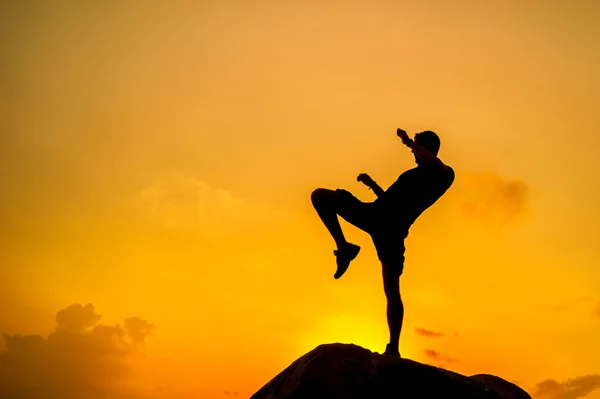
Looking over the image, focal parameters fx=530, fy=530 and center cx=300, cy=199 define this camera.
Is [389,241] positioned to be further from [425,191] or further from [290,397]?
[290,397]

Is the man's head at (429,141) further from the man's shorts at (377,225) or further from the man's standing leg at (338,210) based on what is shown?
the man's standing leg at (338,210)

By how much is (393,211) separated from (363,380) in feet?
8.15

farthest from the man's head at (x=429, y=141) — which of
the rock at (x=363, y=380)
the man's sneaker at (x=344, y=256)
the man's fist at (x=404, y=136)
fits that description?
the rock at (x=363, y=380)

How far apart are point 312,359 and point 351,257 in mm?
1503

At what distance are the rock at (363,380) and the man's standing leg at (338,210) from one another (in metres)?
1.37

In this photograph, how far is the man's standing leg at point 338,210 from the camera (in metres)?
7.43

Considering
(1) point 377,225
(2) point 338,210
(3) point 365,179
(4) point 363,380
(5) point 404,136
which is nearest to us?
(4) point 363,380

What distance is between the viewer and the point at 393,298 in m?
7.73

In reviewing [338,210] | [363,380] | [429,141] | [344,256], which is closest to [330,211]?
[338,210]

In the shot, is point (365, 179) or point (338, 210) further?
point (365, 179)

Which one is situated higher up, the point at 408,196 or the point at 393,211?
the point at 408,196

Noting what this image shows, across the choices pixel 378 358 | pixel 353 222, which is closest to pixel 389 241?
pixel 353 222

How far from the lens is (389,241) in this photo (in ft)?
25.1

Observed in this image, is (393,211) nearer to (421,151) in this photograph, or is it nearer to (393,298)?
(421,151)
